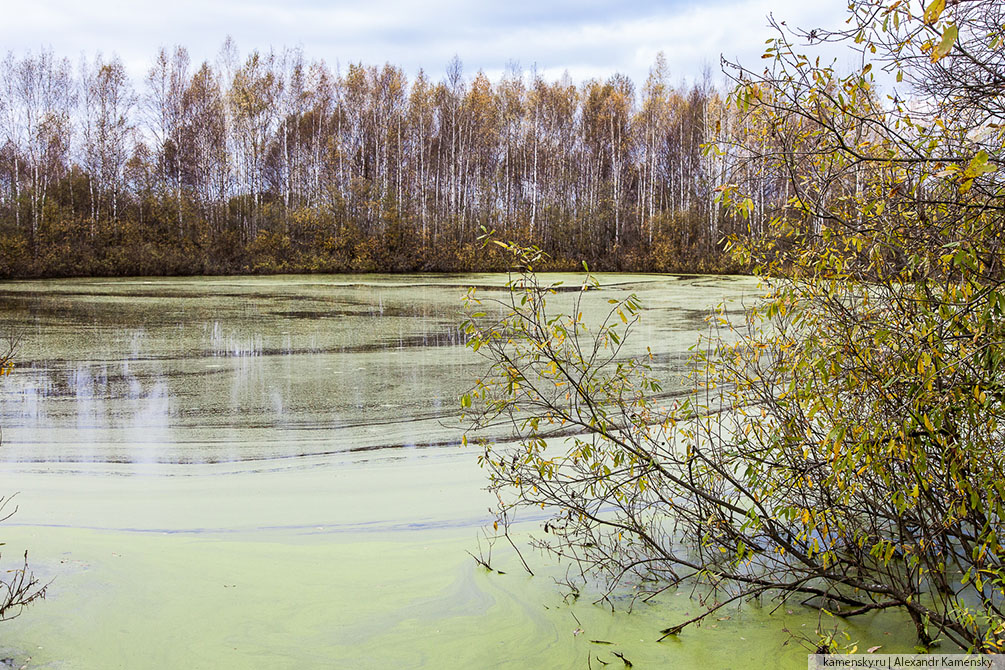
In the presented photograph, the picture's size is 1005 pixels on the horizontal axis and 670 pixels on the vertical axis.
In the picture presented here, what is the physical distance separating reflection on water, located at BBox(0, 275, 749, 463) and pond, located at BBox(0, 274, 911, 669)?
0.13 ft

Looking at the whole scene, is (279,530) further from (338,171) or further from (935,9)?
(338,171)

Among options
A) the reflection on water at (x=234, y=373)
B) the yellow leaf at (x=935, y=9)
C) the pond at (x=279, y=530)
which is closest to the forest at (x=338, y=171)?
the reflection on water at (x=234, y=373)

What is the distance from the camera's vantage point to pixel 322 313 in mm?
13945

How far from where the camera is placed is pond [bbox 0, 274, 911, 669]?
10.2 feet

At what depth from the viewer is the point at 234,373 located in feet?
28.1

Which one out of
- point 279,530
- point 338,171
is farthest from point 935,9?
point 338,171

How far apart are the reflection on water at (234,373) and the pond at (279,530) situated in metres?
0.04

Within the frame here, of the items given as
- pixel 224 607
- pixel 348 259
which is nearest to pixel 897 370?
pixel 224 607

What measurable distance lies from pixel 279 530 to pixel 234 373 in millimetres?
4646

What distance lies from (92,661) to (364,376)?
548cm

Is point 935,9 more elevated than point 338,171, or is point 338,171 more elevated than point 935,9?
point 338,171

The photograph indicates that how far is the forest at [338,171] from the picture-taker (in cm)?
2595

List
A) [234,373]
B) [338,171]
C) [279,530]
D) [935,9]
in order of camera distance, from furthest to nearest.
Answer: [338,171], [234,373], [279,530], [935,9]

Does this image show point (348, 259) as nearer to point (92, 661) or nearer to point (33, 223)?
point (33, 223)
